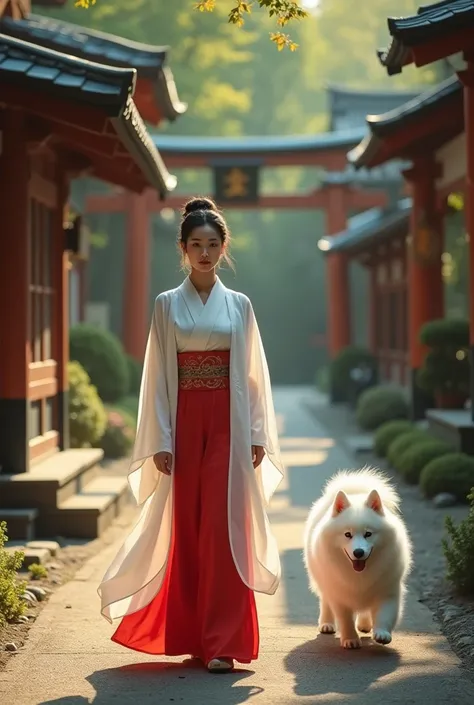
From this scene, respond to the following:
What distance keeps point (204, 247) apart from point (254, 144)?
63.0ft

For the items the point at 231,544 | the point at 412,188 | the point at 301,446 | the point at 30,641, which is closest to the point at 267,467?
the point at 231,544

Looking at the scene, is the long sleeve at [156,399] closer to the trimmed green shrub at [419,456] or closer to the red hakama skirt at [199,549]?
the red hakama skirt at [199,549]

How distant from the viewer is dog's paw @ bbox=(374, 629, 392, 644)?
5.96 meters

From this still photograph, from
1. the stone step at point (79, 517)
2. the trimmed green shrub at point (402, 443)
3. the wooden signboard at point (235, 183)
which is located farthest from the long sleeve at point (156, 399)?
the wooden signboard at point (235, 183)

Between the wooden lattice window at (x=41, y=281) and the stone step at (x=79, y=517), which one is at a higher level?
the wooden lattice window at (x=41, y=281)

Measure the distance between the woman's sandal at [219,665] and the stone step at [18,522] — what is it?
3.63m

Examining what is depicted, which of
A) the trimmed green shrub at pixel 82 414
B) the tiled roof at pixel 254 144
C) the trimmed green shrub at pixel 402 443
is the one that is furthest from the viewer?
the tiled roof at pixel 254 144

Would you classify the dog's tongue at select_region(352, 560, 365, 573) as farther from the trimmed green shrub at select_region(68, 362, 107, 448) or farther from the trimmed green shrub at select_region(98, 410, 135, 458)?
the trimmed green shrub at select_region(98, 410, 135, 458)

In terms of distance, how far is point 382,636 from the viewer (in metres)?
5.96

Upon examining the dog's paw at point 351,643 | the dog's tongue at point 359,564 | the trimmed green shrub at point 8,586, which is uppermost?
the dog's tongue at point 359,564

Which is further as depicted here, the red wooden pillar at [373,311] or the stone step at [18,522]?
the red wooden pillar at [373,311]

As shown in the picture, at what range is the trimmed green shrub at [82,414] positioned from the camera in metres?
13.1

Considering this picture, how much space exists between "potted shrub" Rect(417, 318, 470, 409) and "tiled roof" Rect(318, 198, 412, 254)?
437 cm

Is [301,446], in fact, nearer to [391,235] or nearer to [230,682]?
[391,235]
